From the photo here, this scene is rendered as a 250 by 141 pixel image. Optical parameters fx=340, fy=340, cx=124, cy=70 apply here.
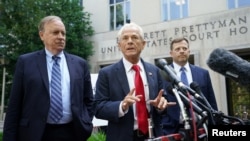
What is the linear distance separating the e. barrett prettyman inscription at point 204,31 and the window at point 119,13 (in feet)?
6.72

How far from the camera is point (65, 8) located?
55.1 feet

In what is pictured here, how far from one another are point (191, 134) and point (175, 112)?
169 centimetres

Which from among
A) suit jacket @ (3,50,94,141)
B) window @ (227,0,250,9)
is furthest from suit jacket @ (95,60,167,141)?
window @ (227,0,250,9)

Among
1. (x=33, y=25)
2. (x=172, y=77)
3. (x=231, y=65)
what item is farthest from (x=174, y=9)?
(x=231, y=65)

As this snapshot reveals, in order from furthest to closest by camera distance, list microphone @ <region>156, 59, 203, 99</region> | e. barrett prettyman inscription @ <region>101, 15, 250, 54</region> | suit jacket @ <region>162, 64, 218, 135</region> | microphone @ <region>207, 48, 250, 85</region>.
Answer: e. barrett prettyman inscription @ <region>101, 15, 250, 54</region> < suit jacket @ <region>162, 64, 218, 135</region> < microphone @ <region>156, 59, 203, 99</region> < microphone @ <region>207, 48, 250, 85</region>

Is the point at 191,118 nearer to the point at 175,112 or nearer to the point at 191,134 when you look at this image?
the point at 191,134

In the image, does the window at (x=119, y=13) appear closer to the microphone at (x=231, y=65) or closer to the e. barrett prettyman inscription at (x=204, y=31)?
the e. barrett prettyman inscription at (x=204, y=31)

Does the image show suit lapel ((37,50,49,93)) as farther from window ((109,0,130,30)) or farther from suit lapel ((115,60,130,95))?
window ((109,0,130,30))

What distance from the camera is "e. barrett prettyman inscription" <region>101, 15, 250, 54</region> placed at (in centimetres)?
1380

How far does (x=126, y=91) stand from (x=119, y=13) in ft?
49.7

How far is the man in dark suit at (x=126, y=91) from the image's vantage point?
2.62m

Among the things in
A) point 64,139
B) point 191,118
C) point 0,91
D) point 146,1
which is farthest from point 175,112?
point 0,91

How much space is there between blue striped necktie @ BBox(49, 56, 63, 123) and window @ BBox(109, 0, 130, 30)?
14444 mm

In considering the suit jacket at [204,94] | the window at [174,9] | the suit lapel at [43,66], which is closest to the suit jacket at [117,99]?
the suit lapel at [43,66]
